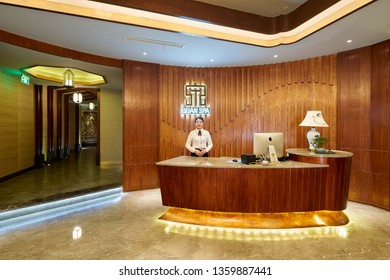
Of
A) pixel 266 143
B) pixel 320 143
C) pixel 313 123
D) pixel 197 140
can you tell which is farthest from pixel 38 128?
pixel 320 143

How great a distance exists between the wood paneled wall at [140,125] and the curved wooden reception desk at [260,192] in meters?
2.36

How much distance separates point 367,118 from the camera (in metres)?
4.91

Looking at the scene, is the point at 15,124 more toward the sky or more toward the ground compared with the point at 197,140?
more toward the sky

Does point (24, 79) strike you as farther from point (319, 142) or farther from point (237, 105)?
point (319, 142)

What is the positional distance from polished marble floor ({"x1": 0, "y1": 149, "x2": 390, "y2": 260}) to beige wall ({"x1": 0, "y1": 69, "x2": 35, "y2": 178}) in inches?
153

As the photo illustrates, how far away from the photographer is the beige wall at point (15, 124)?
20.6 feet

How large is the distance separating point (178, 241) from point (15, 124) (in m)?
6.75

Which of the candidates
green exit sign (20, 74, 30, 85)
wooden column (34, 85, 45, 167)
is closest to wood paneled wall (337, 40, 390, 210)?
green exit sign (20, 74, 30, 85)

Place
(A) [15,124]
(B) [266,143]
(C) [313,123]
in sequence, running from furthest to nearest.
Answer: (A) [15,124]
(C) [313,123]
(B) [266,143]

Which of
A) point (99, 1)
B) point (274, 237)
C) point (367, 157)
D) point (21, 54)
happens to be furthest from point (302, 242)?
point (21, 54)

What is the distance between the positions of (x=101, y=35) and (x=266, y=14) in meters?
3.32

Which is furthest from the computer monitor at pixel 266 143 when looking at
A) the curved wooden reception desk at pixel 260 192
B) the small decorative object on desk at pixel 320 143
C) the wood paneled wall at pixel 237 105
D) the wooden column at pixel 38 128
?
the wooden column at pixel 38 128

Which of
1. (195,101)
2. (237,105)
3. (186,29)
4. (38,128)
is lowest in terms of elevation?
(38,128)
